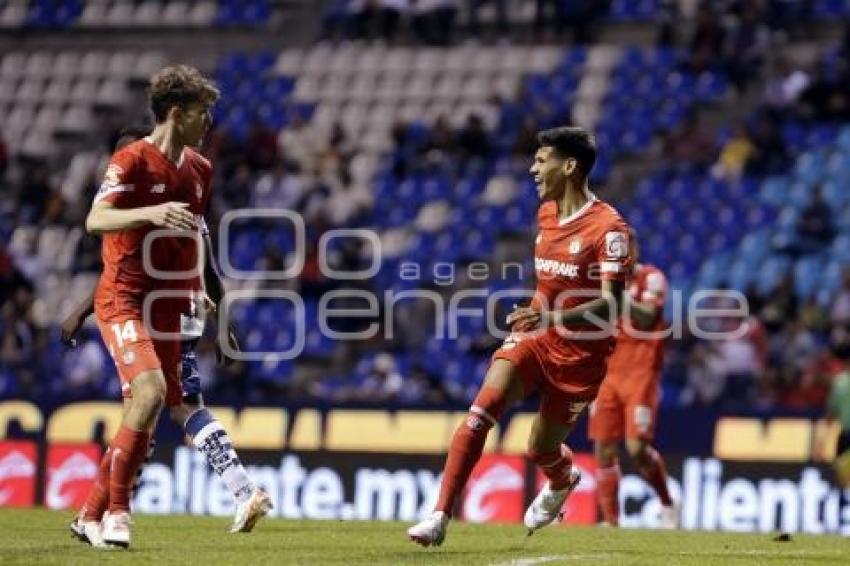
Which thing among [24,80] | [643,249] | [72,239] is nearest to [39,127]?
[24,80]

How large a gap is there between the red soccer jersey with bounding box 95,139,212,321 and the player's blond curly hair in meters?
0.26

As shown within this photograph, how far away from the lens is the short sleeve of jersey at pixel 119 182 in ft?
36.1

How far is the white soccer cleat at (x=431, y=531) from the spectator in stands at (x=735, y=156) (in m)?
16.0

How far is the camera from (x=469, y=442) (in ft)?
37.9

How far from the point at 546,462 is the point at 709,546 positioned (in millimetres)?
1258

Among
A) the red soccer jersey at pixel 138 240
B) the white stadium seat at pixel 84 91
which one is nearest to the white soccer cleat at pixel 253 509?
the red soccer jersey at pixel 138 240

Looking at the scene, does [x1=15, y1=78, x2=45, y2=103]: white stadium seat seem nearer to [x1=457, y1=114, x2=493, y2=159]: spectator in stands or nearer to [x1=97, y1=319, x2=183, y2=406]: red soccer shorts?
[x1=457, y1=114, x2=493, y2=159]: spectator in stands

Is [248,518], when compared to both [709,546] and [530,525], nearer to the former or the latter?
[530,525]

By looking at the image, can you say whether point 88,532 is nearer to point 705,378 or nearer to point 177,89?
point 177,89

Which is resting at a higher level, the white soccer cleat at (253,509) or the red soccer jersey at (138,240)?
the red soccer jersey at (138,240)

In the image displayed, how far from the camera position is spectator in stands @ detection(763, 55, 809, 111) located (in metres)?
27.0

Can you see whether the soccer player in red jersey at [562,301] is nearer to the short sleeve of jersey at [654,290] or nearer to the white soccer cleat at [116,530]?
the white soccer cleat at [116,530]

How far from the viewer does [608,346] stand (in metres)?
12.1

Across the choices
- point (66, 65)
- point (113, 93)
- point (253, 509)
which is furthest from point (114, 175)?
point (66, 65)
